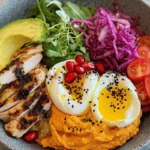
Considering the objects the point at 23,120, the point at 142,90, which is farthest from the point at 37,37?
the point at 142,90

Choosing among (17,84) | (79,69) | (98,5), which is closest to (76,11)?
(98,5)

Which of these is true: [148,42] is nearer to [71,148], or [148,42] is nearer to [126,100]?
[126,100]

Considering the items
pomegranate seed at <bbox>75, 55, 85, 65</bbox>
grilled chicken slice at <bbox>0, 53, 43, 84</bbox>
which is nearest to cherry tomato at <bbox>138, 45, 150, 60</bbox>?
pomegranate seed at <bbox>75, 55, 85, 65</bbox>

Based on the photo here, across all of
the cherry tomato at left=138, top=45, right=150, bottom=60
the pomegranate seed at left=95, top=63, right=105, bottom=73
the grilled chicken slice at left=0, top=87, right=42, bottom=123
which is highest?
the grilled chicken slice at left=0, top=87, right=42, bottom=123

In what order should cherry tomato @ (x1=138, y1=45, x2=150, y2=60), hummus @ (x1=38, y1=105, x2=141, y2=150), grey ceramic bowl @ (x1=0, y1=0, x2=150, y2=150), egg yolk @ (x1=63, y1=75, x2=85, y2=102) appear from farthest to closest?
grey ceramic bowl @ (x1=0, y1=0, x2=150, y2=150)
cherry tomato @ (x1=138, y1=45, x2=150, y2=60)
egg yolk @ (x1=63, y1=75, x2=85, y2=102)
hummus @ (x1=38, y1=105, x2=141, y2=150)

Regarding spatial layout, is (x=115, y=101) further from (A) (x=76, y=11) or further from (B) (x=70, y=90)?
(A) (x=76, y=11)

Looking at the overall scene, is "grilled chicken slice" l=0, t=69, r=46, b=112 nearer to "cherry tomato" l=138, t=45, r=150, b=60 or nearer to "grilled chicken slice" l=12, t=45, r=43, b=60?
"grilled chicken slice" l=12, t=45, r=43, b=60

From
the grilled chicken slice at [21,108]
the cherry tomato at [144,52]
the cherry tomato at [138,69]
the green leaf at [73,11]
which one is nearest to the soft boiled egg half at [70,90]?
the grilled chicken slice at [21,108]
